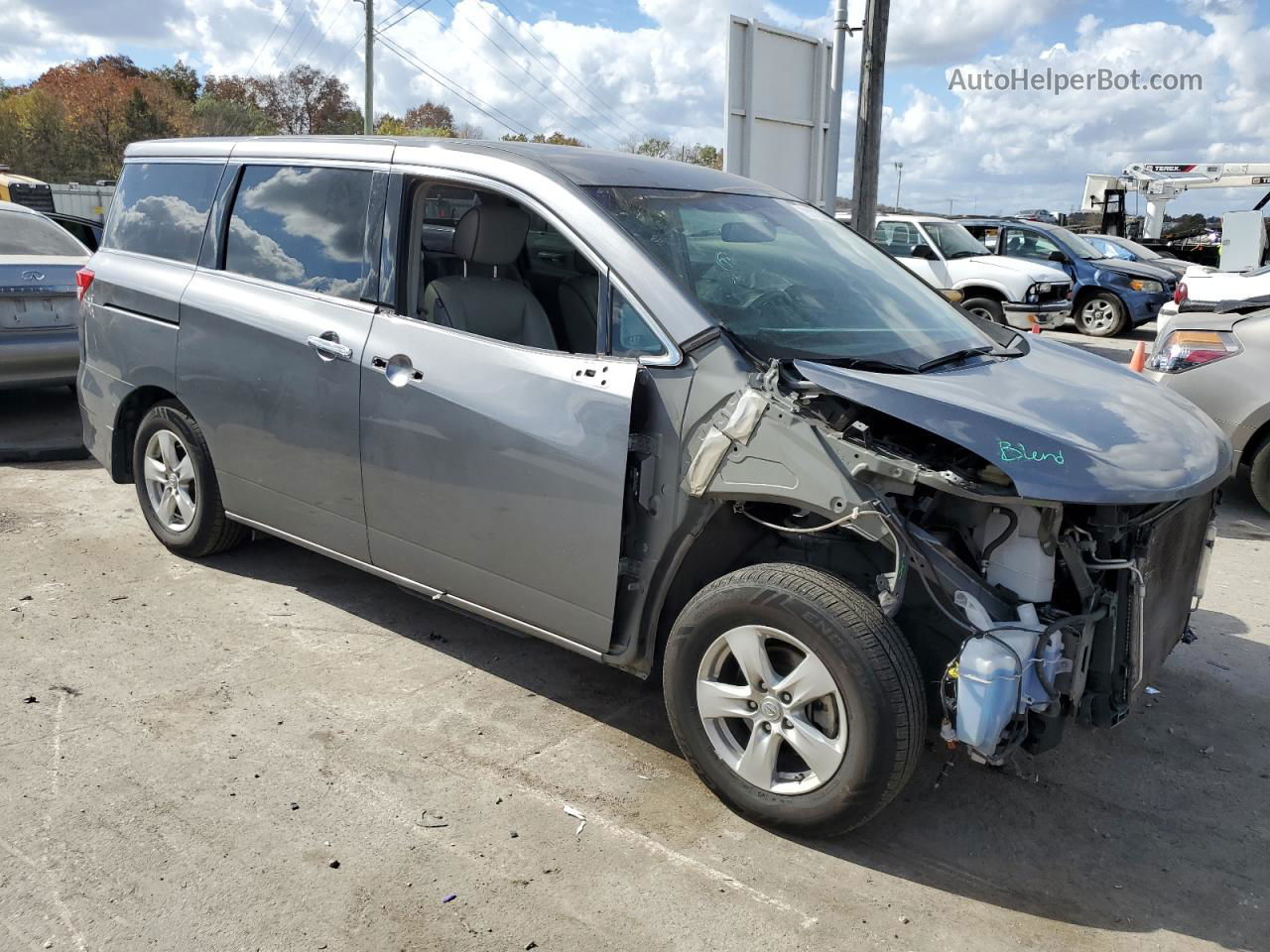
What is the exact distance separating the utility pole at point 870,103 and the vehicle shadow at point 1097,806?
635cm

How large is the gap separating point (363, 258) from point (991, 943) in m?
3.10

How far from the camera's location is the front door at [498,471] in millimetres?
3334

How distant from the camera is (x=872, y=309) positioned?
12.8 feet

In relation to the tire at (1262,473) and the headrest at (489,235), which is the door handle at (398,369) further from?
the tire at (1262,473)

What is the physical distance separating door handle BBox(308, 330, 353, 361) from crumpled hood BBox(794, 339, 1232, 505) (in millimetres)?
1761

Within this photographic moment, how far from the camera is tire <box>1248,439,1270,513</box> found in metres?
6.62

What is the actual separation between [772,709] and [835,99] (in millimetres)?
8279

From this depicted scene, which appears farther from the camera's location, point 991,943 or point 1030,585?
point 1030,585

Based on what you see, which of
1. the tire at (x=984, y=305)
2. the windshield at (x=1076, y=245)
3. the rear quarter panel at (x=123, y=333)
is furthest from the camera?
the windshield at (x=1076, y=245)

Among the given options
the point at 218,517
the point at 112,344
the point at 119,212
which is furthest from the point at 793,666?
the point at 119,212

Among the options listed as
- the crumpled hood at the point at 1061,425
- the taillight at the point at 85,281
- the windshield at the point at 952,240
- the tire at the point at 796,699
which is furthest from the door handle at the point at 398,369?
the windshield at the point at 952,240

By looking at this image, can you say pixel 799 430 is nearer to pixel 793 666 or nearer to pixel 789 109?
pixel 793 666

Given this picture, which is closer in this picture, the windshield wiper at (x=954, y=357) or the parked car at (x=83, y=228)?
the windshield wiper at (x=954, y=357)

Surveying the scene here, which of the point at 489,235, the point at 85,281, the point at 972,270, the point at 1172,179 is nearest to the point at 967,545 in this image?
the point at 489,235
